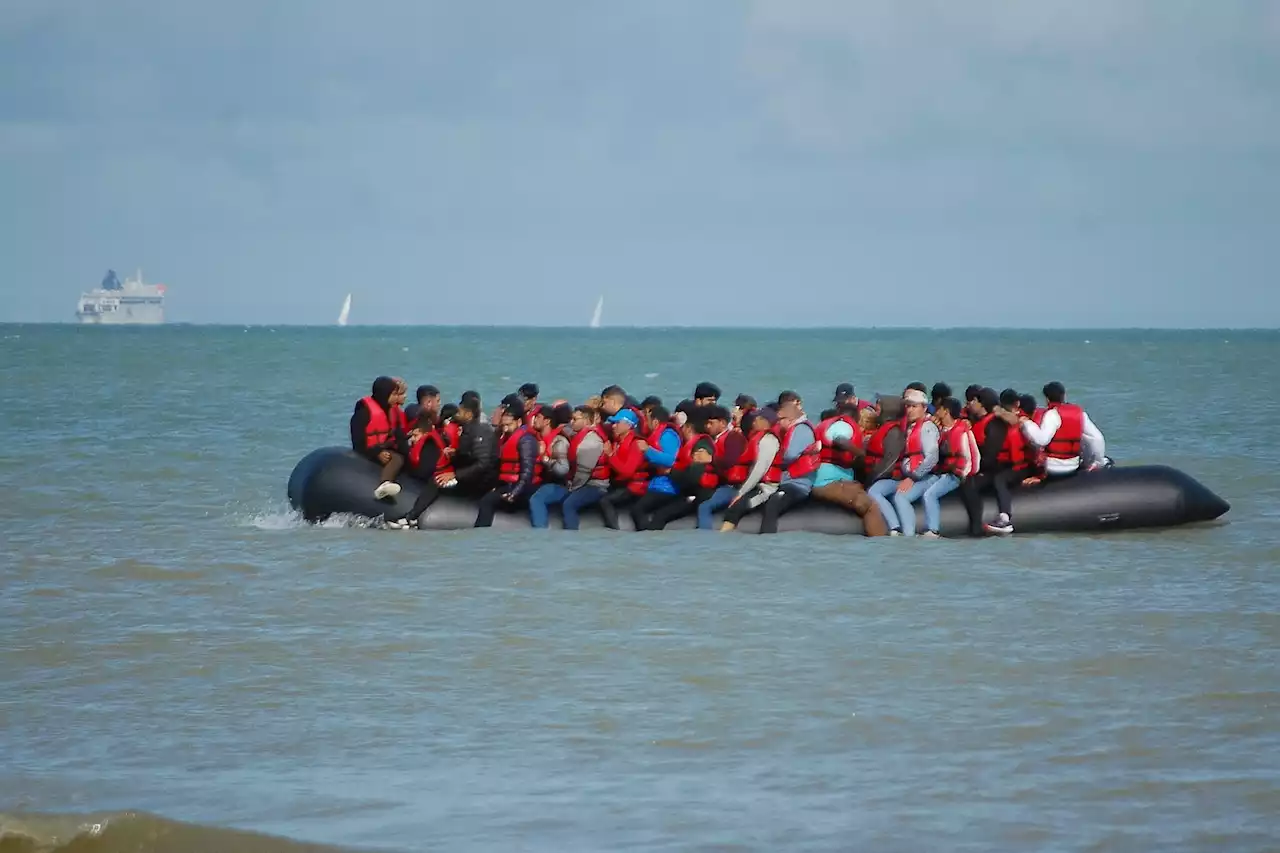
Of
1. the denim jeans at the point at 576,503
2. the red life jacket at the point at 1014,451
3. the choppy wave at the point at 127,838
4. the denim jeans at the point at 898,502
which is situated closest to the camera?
the choppy wave at the point at 127,838

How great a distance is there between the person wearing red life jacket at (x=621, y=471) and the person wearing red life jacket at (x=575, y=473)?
0.23 ft

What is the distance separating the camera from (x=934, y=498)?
13656 millimetres

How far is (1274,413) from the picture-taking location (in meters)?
32.2

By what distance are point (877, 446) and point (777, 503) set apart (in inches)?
36.2

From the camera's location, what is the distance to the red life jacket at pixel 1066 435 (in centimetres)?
1384

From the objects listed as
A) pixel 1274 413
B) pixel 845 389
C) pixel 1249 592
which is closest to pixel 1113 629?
pixel 1249 592

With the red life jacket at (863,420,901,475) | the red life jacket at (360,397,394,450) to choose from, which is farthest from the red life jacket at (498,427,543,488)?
the red life jacket at (863,420,901,475)

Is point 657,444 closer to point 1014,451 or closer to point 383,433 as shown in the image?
point 383,433

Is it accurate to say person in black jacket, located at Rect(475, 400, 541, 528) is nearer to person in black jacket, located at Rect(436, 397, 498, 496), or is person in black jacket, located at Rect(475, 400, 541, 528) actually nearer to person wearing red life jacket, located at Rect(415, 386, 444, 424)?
person in black jacket, located at Rect(436, 397, 498, 496)

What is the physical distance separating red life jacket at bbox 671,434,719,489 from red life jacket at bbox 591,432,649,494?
27 centimetres

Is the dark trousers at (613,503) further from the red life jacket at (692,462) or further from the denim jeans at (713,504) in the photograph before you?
the denim jeans at (713,504)

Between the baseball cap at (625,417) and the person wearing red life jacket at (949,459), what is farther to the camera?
the baseball cap at (625,417)

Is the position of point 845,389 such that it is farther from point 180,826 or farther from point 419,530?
point 180,826

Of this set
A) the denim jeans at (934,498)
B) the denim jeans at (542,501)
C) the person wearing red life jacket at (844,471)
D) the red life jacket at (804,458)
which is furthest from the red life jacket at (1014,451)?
the denim jeans at (542,501)
